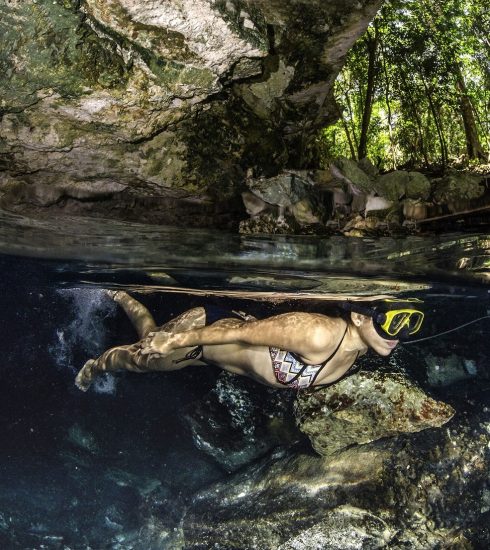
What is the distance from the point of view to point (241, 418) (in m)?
8.70

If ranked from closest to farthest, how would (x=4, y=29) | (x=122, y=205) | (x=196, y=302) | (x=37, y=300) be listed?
(x=4, y=29) → (x=122, y=205) → (x=196, y=302) → (x=37, y=300)

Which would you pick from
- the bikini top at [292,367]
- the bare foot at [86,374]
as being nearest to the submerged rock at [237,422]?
the bare foot at [86,374]

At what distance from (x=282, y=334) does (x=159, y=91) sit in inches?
134

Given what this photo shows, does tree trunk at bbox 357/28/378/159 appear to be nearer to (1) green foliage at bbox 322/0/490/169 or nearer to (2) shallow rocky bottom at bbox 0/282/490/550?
(1) green foliage at bbox 322/0/490/169

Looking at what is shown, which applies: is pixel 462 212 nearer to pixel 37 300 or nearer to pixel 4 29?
pixel 4 29

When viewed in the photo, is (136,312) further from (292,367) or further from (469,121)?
(469,121)

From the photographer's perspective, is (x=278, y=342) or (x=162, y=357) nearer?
(x=278, y=342)

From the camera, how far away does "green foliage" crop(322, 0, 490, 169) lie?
38.1 ft

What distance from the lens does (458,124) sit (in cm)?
1500

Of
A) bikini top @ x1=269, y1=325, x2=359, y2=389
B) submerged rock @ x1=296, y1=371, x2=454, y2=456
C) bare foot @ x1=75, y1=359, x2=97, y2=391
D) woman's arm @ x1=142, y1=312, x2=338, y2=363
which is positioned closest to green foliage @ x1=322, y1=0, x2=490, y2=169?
submerged rock @ x1=296, y1=371, x2=454, y2=456

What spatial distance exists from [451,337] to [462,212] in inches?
139

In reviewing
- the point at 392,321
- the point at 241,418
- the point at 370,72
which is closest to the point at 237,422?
the point at 241,418

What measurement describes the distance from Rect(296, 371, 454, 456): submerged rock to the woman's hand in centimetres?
246

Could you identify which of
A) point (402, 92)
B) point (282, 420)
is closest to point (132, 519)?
point (282, 420)
